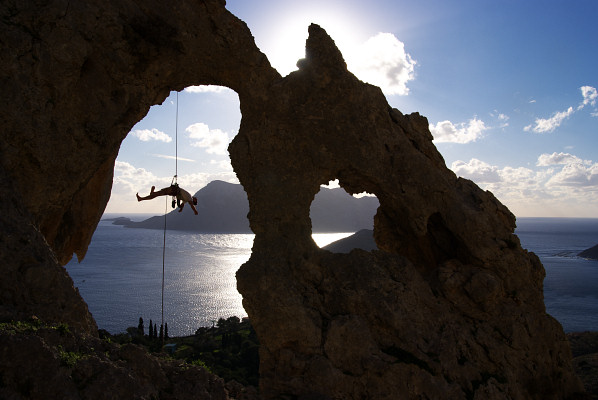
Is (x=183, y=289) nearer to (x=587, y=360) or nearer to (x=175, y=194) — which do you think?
(x=587, y=360)

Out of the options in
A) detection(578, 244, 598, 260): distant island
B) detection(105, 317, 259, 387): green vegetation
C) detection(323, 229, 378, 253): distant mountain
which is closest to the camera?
detection(105, 317, 259, 387): green vegetation

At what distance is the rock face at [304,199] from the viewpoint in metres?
11.3

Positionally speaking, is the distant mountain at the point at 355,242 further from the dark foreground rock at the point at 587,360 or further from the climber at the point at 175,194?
the climber at the point at 175,194

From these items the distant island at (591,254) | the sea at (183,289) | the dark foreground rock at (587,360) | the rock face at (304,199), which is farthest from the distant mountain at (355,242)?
the rock face at (304,199)

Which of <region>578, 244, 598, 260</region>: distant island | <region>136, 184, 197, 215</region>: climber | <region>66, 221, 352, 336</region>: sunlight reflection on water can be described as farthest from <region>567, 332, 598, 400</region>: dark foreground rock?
<region>578, 244, 598, 260</region>: distant island

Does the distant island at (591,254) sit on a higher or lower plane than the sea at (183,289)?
higher

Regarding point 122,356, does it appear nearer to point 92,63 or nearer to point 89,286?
point 92,63

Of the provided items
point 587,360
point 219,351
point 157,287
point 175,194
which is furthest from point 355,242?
point 175,194

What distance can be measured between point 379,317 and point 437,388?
2.68m

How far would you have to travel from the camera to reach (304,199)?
575 inches

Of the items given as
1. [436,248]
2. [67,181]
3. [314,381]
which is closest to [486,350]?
[436,248]

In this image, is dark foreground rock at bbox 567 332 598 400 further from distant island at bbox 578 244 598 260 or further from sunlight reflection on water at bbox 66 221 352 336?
distant island at bbox 578 244 598 260

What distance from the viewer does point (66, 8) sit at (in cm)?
1178

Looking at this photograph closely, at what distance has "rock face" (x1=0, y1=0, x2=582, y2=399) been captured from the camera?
11.3m
